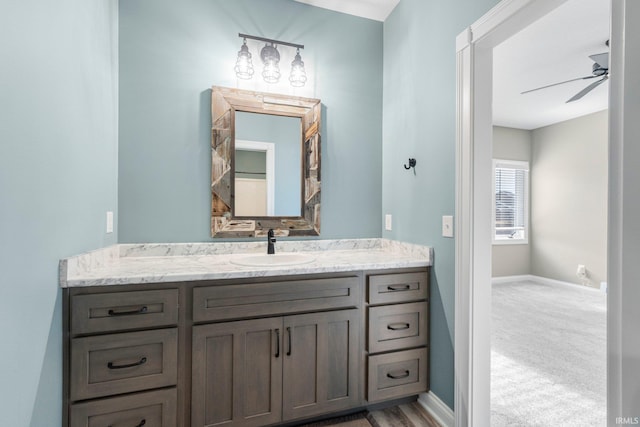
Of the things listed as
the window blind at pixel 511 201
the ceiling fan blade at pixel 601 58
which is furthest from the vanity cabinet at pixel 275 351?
the window blind at pixel 511 201

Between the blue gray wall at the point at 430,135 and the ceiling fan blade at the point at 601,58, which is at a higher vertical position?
the ceiling fan blade at the point at 601,58

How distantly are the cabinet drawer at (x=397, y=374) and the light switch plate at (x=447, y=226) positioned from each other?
2.42 feet

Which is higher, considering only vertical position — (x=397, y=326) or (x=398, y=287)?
(x=398, y=287)

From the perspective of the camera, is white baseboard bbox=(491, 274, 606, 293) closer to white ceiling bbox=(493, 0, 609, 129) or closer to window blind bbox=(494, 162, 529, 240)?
window blind bbox=(494, 162, 529, 240)

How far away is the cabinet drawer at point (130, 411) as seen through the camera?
1.34 metres

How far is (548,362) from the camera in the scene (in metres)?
2.51

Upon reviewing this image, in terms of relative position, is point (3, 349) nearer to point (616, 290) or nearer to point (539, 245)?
point (616, 290)

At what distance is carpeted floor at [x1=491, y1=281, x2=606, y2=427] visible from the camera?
6.17ft

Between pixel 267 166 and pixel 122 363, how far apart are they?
138 cm

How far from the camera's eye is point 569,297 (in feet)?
14.6

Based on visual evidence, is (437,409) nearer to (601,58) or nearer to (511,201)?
(601,58)

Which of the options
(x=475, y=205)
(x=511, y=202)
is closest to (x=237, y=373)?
(x=475, y=205)

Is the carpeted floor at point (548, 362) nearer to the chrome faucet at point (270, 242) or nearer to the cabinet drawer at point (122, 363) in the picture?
the chrome faucet at point (270, 242)

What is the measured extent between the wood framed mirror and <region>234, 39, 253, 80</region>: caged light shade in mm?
114
